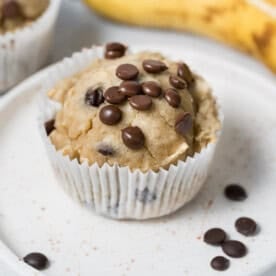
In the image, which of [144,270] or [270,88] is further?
[270,88]

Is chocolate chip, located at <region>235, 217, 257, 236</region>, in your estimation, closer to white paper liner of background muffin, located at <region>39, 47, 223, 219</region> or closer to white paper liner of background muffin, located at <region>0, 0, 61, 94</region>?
white paper liner of background muffin, located at <region>39, 47, 223, 219</region>

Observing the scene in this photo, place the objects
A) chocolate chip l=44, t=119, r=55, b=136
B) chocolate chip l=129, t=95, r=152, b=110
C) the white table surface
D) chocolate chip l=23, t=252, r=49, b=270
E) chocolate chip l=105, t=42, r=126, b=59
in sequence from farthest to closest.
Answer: the white table surface < chocolate chip l=105, t=42, r=126, b=59 < chocolate chip l=44, t=119, r=55, b=136 < chocolate chip l=129, t=95, r=152, b=110 < chocolate chip l=23, t=252, r=49, b=270

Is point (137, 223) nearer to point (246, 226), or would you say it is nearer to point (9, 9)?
point (246, 226)

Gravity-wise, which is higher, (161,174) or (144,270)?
(161,174)

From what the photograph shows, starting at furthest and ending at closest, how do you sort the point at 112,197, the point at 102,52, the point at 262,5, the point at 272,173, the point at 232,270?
the point at 262,5
the point at 102,52
the point at 272,173
the point at 112,197
the point at 232,270

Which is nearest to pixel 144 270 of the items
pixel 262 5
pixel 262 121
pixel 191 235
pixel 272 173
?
pixel 191 235

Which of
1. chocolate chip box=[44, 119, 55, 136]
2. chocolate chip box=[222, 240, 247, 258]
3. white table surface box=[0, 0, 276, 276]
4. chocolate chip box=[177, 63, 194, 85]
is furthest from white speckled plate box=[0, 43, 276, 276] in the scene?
white table surface box=[0, 0, 276, 276]

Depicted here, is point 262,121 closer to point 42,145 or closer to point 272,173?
point 272,173
